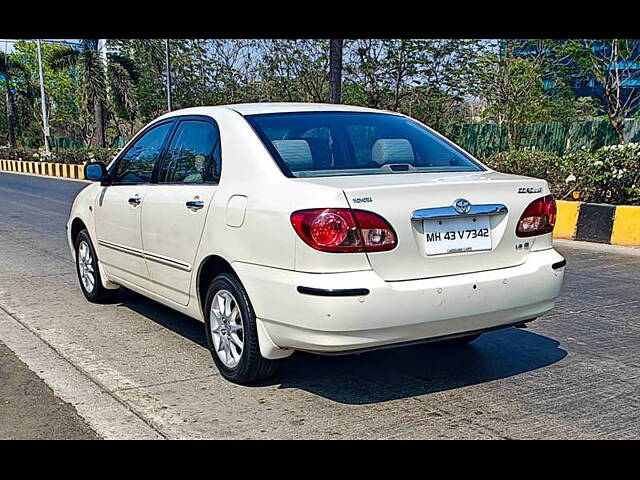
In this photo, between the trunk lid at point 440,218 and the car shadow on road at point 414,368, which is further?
the car shadow on road at point 414,368

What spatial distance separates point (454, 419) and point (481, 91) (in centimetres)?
1787

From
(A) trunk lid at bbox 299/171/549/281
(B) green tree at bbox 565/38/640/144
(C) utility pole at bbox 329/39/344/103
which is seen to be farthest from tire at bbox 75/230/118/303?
(B) green tree at bbox 565/38/640/144

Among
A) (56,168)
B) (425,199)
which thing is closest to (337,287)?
(425,199)

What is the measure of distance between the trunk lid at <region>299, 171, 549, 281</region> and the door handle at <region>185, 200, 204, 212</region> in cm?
82

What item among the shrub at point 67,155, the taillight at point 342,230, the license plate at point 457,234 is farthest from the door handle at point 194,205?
the shrub at point 67,155

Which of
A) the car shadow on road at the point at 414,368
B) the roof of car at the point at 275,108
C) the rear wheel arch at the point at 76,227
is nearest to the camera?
the car shadow on road at the point at 414,368

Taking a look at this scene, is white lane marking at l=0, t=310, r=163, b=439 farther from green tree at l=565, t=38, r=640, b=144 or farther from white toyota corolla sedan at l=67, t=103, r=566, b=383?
green tree at l=565, t=38, r=640, b=144

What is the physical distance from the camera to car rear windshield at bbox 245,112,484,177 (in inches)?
157

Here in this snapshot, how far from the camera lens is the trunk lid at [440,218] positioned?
11.3 feet

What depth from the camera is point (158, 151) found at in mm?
4984

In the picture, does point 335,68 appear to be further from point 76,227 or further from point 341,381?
point 341,381

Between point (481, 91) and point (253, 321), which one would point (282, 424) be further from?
point (481, 91)

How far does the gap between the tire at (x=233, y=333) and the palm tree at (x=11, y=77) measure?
45.4m

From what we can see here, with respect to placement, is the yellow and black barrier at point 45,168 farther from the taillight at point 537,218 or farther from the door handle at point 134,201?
the taillight at point 537,218
